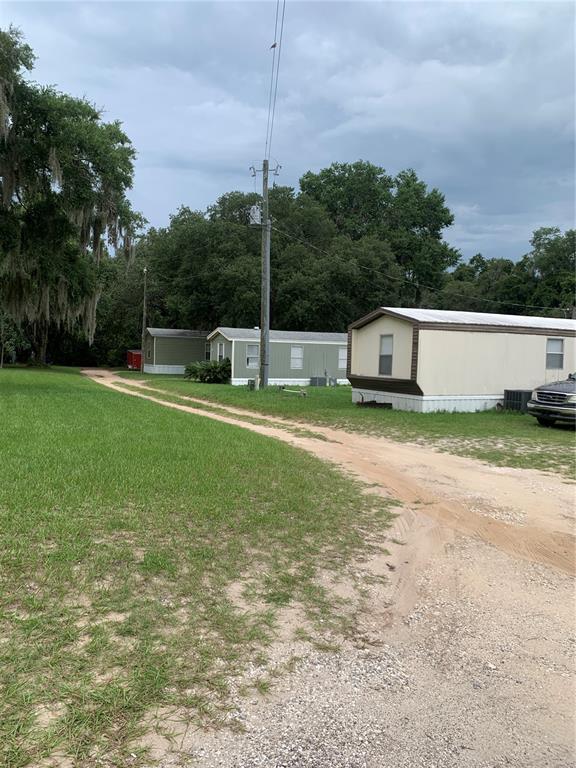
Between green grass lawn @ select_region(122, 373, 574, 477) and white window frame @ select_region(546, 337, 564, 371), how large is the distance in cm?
259

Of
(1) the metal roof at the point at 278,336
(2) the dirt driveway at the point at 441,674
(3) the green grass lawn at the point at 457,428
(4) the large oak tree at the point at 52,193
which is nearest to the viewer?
(2) the dirt driveway at the point at 441,674

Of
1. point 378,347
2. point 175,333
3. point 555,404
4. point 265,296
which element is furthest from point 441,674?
point 175,333

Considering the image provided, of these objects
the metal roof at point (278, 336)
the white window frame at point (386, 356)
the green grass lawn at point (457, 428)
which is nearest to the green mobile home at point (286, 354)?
the metal roof at point (278, 336)

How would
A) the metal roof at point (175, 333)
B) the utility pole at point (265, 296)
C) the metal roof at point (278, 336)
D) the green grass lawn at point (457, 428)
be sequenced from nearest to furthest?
1. the green grass lawn at point (457, 428)
2. the utility pole at point (265, 296)
3. the metal roof at point (278, 336)
4. the metal roof at point (175, 333)

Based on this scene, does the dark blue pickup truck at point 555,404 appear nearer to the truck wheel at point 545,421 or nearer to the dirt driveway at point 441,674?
the truck wheel at point 545,421

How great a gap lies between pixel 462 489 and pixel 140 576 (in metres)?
4.61

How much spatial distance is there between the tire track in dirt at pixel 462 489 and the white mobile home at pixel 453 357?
4.85m

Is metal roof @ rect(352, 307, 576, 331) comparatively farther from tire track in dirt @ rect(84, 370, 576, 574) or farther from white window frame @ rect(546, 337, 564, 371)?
tire track in dirt @ rect(84, 370, 576, 574)

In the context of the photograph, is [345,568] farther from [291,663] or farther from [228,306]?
[228,306]

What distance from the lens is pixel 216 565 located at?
13.3 ft

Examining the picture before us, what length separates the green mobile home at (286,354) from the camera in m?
28.6

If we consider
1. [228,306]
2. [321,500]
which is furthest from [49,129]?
[228,306]

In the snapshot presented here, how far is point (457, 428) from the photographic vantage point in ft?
41.7

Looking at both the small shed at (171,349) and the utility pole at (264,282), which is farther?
the small shed at (171,349)
